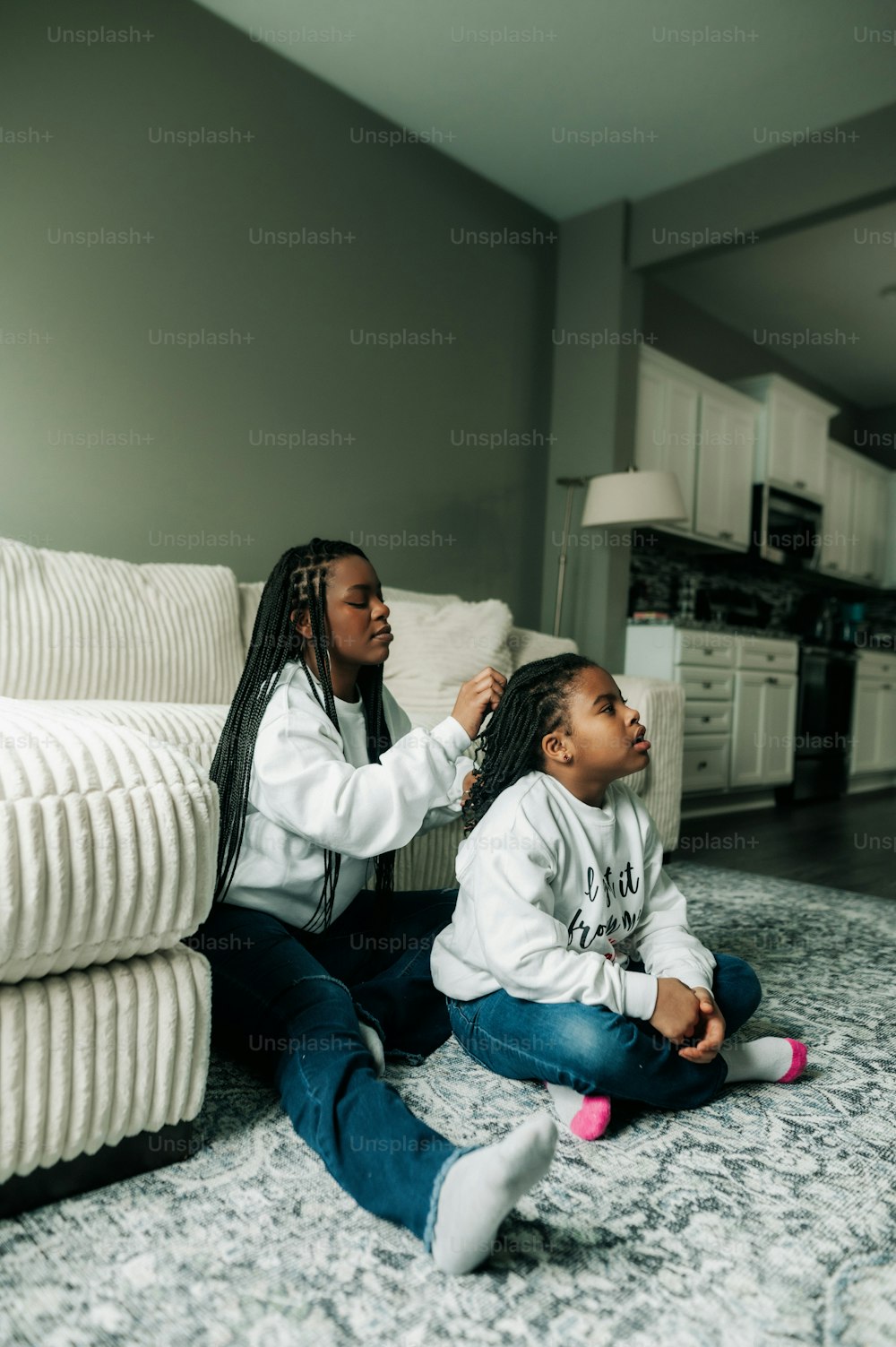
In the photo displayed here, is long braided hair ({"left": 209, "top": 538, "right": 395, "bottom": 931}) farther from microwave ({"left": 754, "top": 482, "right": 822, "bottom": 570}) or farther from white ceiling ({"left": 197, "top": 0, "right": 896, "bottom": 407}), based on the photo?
microwave ({"left": 754, "top": 482, "right": 822, "bottom": 570})

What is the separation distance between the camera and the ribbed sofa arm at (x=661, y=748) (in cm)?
270

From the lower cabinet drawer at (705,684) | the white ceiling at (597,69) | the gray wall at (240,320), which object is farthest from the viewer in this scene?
the lower cabinet drawer at (705,684)

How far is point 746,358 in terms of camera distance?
5387 mm

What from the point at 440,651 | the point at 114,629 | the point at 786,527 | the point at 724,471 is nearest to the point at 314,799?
the point at 114,629

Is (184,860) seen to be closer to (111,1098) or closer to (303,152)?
(111,1098)

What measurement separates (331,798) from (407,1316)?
1.87 feet

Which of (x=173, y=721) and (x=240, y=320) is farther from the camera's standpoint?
(x=240, y=320)

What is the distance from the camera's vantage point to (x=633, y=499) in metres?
3.54

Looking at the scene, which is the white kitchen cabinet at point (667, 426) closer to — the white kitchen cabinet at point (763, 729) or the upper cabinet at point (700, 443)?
the upper cabinet at point (700, 443)

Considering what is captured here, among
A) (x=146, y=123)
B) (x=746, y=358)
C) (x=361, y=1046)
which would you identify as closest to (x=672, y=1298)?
(x=361, y=1046)

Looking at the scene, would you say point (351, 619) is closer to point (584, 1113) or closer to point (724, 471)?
point (584, 1113)

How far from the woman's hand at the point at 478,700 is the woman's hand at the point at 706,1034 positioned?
434mm

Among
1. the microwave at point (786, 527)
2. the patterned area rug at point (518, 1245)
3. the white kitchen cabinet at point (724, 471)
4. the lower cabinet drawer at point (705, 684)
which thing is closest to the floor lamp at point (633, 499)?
the lower cabinet drawer at point (705, 684)

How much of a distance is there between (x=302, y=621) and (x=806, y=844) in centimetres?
267
